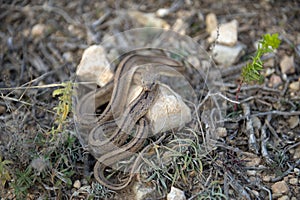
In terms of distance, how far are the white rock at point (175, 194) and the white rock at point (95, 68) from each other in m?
1.52

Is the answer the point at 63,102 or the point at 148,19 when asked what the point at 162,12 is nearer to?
the point at 148,19

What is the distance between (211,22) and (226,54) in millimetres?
666

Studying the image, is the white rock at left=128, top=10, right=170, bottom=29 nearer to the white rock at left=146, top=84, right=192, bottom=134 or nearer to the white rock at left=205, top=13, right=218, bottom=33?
the white rock at left=205, top=13, right=218, bottom=33

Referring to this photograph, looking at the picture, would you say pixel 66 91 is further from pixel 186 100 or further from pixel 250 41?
pixel 250 41

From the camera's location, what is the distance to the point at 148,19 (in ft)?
18.8

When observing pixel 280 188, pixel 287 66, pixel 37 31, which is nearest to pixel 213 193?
pixel 280 188

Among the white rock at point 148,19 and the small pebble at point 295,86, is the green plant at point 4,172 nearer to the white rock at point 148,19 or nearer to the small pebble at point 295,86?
the white rock at point 148,19

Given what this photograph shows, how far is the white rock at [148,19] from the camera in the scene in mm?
5656

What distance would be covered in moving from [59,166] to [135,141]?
771 millimetres

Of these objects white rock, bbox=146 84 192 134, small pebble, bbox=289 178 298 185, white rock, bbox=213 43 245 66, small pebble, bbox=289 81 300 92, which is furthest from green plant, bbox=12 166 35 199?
small pebble, bbox=289 81 300 92

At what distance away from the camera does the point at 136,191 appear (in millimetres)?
3805

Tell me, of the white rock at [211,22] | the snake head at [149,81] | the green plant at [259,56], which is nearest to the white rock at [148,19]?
the white rock at [211,22]

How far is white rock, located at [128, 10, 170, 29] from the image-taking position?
18.6 ft

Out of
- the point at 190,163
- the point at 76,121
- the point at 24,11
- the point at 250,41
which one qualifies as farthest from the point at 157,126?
the point at 24,11
